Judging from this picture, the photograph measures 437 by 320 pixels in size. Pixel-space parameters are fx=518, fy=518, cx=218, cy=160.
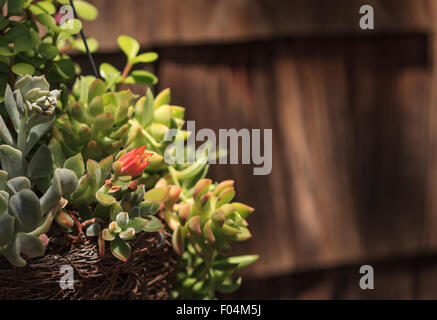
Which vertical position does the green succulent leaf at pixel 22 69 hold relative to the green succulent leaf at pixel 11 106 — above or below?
above

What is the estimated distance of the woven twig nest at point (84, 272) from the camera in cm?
43

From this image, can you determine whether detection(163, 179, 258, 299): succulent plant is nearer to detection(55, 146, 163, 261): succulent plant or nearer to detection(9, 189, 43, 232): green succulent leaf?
detection(55, 146, 163, 261): succulent plant

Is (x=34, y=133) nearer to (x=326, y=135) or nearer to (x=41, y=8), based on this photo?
(x=41, y=8)

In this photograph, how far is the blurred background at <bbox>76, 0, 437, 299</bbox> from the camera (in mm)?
807

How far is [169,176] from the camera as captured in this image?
0.55 m

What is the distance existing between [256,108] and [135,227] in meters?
0.45

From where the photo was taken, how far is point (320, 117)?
0.89 m

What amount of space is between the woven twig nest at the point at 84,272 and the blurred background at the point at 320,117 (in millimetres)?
357
